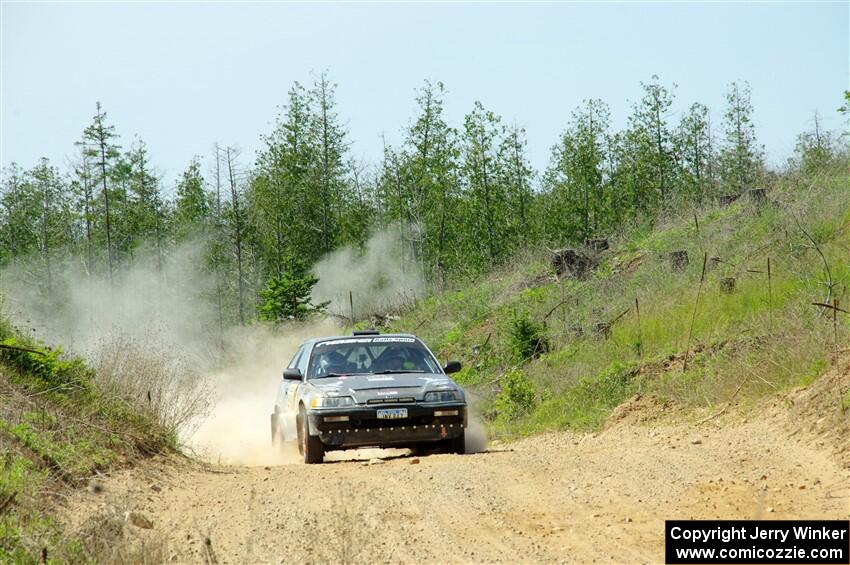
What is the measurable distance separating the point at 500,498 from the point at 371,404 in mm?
4076

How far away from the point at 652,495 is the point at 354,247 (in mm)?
52669

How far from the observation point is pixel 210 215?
64.4 metres

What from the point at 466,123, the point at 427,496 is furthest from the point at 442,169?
the point at 427,496

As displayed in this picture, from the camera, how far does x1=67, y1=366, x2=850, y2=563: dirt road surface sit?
7180 millimetres

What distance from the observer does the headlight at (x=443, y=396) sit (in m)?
13.1

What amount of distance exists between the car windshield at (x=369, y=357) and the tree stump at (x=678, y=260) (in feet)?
41.7

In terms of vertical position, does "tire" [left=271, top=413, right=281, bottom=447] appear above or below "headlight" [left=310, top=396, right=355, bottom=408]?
below

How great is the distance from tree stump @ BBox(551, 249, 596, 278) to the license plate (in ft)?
63.4

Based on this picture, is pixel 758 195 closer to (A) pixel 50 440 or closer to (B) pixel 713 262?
(B) pixel 713 262

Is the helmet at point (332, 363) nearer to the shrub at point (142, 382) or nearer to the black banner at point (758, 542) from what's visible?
the shrub at point (142, 382)

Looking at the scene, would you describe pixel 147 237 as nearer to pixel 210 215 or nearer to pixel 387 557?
pixel 210 215

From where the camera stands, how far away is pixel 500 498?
9008 mm

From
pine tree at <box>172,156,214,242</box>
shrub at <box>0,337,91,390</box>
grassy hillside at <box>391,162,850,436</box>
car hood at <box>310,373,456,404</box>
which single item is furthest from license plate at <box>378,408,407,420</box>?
pine tree at <box>172,156,214,242</box>

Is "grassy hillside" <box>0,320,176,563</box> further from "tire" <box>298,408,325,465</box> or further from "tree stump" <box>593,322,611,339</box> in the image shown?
"tree stump" <box>593,322,611,339</box>
